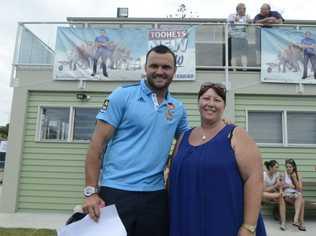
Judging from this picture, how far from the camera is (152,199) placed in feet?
7.77

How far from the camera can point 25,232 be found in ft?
19.3

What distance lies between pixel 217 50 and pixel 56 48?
145 inches

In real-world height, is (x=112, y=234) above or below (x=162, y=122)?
below

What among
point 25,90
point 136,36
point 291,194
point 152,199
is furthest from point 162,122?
point 25,90

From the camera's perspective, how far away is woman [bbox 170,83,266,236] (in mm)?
2201

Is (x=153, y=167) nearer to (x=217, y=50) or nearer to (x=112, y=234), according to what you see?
(x=112, y=234)

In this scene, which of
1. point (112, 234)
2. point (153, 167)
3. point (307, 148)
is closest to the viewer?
point (112, 234)

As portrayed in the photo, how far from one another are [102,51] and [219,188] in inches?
258

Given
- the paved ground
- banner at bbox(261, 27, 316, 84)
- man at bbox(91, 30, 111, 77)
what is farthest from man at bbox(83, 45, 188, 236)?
banner at bbox(261, 27, 316, 84)

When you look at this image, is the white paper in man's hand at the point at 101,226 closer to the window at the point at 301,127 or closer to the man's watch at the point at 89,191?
the man's watch at the point at 89,191

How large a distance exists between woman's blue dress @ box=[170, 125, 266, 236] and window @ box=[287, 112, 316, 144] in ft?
21.0

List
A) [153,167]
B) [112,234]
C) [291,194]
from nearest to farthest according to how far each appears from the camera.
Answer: [112,234] → [153,167] → [291,194]

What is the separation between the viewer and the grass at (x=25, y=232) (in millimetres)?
5750

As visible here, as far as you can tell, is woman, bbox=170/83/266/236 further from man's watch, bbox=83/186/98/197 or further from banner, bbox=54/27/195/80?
banner, bbox=54/27/195/80
